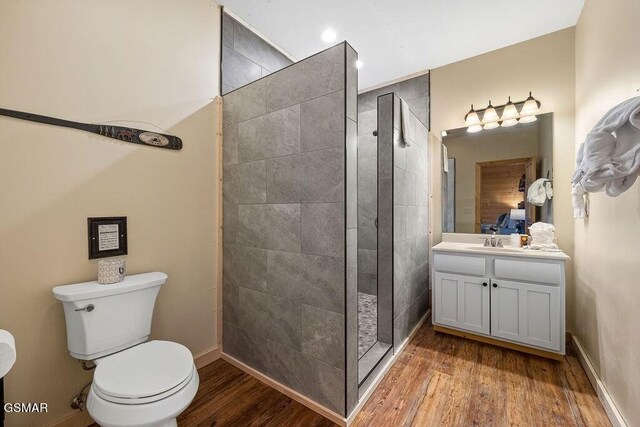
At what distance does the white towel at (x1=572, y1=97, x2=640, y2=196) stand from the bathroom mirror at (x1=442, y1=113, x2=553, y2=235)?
153cm

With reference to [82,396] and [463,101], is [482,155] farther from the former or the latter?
[82,396]

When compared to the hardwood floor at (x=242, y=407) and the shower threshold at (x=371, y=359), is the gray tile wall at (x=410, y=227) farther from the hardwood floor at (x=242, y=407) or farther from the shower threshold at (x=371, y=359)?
the hardwood floor at (x=242, y=407)

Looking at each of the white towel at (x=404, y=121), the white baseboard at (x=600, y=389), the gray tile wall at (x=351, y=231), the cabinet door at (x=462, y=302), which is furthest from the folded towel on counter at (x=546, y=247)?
the gray tile wall at (x=351, y=231)

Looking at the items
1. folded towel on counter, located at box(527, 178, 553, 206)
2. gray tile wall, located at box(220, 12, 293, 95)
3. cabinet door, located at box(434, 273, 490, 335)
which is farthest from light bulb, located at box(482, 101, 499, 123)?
gray tile wall, located at box(220, 12, 293, 95)

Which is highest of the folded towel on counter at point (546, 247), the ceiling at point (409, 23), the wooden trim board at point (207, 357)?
the ceiling at point (409, 23)

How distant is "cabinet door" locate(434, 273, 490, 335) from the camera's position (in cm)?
231

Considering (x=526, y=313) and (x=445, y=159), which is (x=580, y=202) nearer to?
(x=526, y=313)

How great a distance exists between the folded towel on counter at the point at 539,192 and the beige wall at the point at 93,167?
2810 mm

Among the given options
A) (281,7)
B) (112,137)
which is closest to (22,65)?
(112,137)

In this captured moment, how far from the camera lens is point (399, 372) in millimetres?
2008

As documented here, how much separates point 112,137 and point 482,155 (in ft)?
10.1

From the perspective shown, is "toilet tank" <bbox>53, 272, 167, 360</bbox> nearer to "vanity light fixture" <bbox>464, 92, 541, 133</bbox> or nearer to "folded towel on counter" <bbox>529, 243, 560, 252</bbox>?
"folded towel on counter" <bbox>529, 243, 560, 252</bbox>

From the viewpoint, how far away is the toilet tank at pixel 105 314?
1328 mm

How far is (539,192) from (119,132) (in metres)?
3.29
